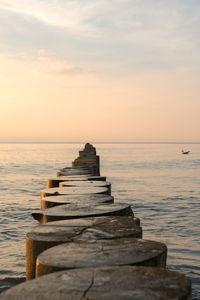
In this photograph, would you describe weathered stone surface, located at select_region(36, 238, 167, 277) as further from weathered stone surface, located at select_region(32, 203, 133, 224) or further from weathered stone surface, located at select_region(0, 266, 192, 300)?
weathered stone surface, located at select_region(32, 203, 133, 224)

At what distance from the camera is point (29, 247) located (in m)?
2.83

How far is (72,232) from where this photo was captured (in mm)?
3012

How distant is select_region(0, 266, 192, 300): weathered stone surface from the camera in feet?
6.15

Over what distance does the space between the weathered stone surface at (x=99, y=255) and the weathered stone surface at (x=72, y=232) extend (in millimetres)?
187

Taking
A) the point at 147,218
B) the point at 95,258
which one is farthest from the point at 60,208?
the point at 147,218

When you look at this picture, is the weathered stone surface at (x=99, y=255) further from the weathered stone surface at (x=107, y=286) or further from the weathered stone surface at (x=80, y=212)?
the weathered stone surface at (x=80, y=212)

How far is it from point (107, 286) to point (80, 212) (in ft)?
5.88

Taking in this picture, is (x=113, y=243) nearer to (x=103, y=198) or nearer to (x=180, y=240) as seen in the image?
(x=103, y=198)

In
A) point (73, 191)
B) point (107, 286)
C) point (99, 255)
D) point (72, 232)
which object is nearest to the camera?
point (107, 286)

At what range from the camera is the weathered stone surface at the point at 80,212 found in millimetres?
3695

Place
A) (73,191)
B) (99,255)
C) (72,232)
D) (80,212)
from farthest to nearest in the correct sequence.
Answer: (73,191) < (80,212) < (72,232) < (99,255)

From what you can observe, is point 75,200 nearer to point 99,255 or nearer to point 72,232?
point 72,232

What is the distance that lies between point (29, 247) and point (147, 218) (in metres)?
10.5

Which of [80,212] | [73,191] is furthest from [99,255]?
[73,191]
